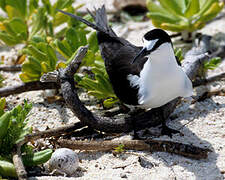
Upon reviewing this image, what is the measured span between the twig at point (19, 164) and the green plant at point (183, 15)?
6.63ft

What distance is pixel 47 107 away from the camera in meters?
3.21

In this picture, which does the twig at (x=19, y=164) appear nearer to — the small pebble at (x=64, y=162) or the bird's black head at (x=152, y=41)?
the small pebble at (x=64, y=162)

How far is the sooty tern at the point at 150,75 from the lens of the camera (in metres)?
2.45

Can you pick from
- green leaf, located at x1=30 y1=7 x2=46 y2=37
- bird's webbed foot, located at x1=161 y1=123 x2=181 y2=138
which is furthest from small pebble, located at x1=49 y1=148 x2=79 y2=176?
green leaf, located at x1=30 y1=7 x2=46 y2=37

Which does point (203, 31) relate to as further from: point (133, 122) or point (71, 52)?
point (133, 122)

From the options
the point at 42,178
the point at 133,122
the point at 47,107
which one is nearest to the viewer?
the point at 42,178

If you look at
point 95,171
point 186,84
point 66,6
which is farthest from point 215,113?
point 66,6

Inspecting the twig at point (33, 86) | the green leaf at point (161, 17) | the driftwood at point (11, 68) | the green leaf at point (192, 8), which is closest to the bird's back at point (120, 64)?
the twig at point (33, 86)

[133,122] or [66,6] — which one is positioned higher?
[66,6]

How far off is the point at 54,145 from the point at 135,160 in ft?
1.83

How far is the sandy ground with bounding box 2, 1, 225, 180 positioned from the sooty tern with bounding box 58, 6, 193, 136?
34 cm

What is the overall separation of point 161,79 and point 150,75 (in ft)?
0.26

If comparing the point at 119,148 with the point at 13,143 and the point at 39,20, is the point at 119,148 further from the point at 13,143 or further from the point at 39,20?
the point at 39,20

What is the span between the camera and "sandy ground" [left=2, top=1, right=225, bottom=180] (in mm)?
2326
